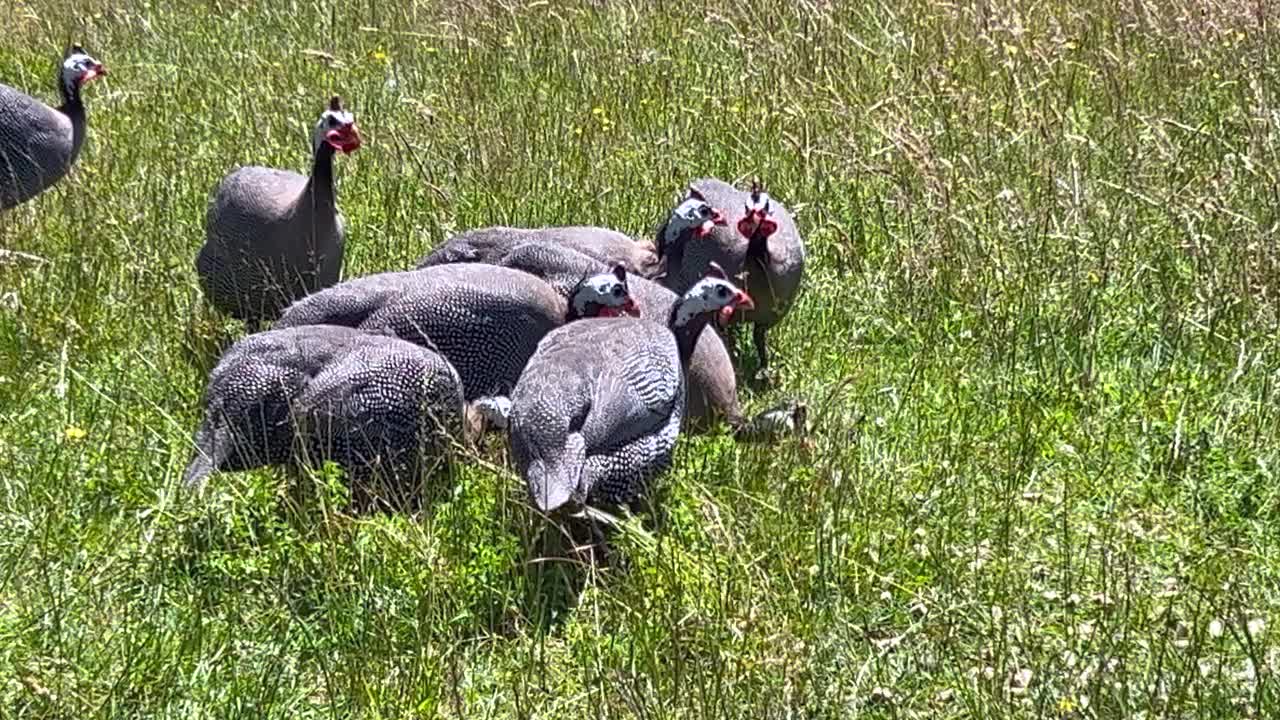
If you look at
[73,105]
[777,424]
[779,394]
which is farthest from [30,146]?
[777,424]

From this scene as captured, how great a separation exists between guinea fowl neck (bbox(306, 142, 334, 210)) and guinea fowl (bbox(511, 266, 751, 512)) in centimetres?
124

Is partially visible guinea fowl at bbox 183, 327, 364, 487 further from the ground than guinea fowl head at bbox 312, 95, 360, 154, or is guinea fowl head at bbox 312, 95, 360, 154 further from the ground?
guinea fowl head at bbox 312, 95, 360, 154

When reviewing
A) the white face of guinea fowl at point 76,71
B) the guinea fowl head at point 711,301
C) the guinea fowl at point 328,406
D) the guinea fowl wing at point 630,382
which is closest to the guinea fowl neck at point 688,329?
the guinea fowl head at point 711,301

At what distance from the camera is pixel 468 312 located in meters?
4.31

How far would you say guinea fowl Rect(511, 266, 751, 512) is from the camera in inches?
143

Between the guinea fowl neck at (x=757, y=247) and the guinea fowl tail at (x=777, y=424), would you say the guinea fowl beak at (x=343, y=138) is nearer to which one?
the guinea fowl neck at (x=757, y=247)

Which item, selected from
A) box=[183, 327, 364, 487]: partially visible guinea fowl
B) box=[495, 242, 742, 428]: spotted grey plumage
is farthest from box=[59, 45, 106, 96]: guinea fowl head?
box=[183, 327, 364, 487]: partially visible guinea fowl

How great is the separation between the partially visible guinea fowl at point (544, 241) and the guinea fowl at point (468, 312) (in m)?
0.56

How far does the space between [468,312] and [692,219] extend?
949mm

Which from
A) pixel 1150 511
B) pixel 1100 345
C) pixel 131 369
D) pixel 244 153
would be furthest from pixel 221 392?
pixel 244 153

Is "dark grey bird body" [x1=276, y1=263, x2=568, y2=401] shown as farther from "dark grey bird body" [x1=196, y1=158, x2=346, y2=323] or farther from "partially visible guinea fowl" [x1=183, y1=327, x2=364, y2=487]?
"dark grey bird body" [x1=196, y1=158, x2=346, y2=323]

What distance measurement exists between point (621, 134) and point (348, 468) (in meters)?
3.12

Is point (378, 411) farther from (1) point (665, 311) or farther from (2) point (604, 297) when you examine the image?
(1) point (665, 311)

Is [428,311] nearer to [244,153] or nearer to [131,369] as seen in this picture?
[131,369]
